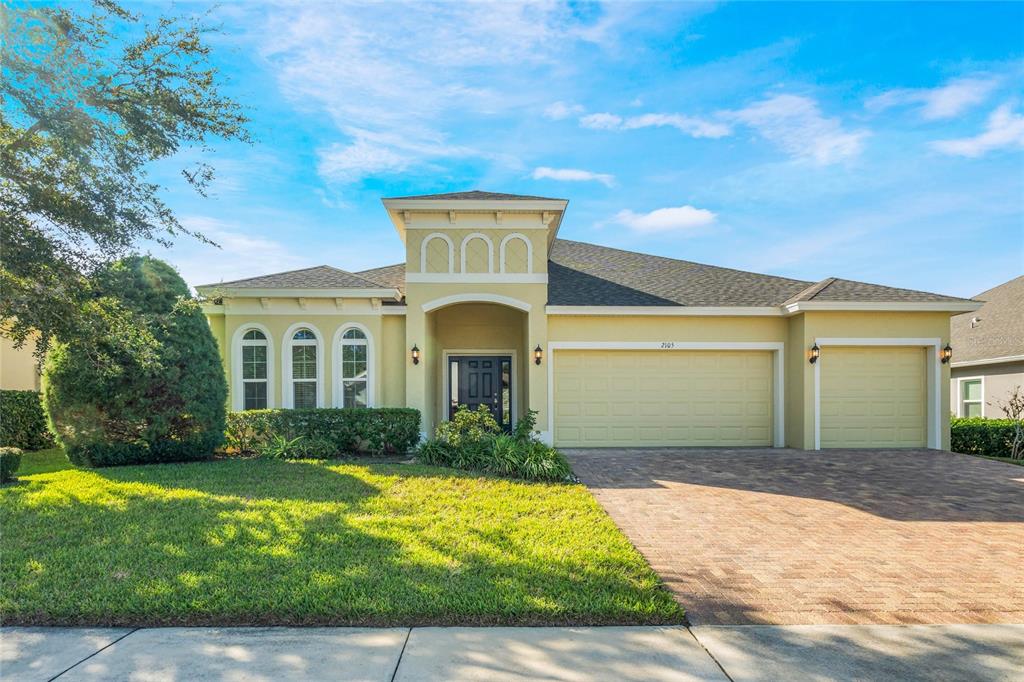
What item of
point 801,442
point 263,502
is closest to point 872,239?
point 801,442

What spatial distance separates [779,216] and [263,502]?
16.0m

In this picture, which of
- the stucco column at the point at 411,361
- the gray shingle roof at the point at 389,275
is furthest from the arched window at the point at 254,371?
the stucco column at the point at 411,361

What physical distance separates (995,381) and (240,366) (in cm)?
1979

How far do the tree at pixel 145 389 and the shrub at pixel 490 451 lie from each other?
408 centimetres

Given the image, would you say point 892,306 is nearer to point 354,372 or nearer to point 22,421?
point 354,372

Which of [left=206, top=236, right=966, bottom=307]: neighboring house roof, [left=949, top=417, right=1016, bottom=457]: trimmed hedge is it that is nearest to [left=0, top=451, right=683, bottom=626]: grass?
[left=206, top=236, right=966, bottom=307]: neighboring house roof

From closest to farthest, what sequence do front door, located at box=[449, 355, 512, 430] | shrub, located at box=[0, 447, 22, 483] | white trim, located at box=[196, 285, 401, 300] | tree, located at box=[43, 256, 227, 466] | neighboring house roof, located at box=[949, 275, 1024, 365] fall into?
1. shrub, located at box=[0, 447, 22, 483]
2. tree, located at box=[43, 256, 227, 466]
3. white trim, located at box=[196, 285, 401, 300]
4. front door, located at box=[449, 355, 512, 430]
5. neighboring house roof, located at box=[949, 275, 1024, 365]

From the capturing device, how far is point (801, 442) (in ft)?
37.7

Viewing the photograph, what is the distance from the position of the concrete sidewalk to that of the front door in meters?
9.83

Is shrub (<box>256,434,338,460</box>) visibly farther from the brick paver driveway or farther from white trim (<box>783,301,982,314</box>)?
white trim (<box>783,301,982,314</box>)

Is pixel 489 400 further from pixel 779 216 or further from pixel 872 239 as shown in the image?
pixel 872 239

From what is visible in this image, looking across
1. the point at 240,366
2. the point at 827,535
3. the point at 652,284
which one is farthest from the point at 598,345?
the point at 240,366

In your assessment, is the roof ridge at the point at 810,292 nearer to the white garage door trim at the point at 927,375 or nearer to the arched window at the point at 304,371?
the white garage door trim at the point at 927,375

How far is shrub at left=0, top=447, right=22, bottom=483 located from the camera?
778 centimetres
